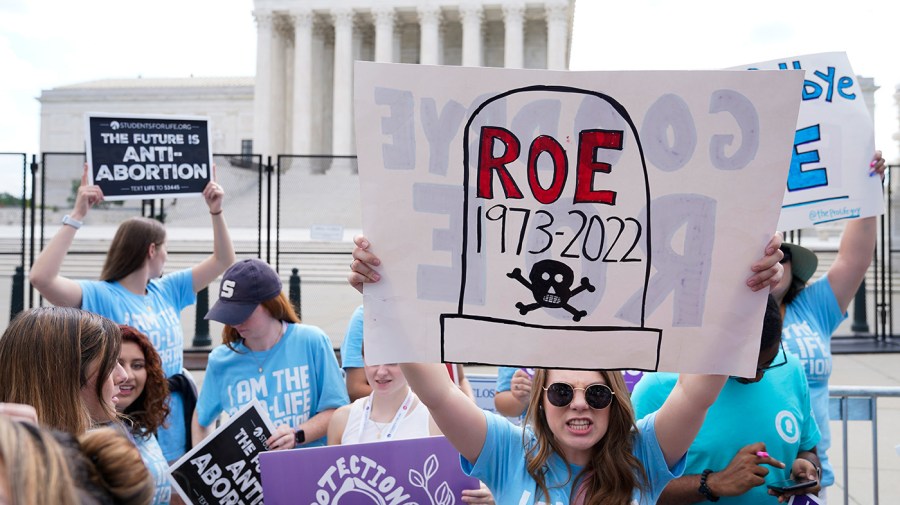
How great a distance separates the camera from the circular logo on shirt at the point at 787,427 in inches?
97.8

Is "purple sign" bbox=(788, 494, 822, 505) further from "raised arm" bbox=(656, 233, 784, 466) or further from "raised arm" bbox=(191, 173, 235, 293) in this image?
"raised arm" bbox=(191, 173, 235, 293)

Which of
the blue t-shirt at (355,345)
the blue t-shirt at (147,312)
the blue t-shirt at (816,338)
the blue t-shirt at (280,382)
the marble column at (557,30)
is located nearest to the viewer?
the blue t-shirt at (816,338)

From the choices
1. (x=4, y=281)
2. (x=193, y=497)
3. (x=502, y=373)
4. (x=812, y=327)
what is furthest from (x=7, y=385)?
(x=4, y=281)

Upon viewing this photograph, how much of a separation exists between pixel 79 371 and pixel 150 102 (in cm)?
6455

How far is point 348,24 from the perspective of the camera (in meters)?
44.1

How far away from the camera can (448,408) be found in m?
2.01

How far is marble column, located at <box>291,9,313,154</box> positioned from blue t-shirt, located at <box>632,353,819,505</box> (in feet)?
139

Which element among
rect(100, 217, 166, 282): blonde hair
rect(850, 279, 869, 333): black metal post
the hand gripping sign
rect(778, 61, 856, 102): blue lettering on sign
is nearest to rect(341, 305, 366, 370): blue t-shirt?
rect(100, 217, 166, 282): blonde hair

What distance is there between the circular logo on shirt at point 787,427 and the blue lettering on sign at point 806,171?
145 centimetres

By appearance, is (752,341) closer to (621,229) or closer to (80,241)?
(621,229)

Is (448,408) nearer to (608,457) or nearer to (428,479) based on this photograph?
(608,457)

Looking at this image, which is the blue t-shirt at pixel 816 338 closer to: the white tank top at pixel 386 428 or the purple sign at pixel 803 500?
the purple sign at pixel 803 500

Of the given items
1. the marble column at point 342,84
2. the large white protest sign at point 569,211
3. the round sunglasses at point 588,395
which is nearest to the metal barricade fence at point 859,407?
the round sunglasses at point 588,395

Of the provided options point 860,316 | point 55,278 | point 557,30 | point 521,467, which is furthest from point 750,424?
point 557,30
